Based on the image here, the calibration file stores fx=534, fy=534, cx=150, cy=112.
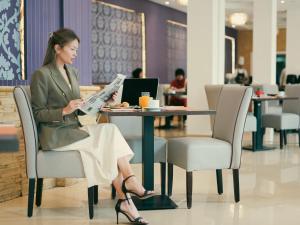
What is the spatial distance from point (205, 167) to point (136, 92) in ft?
3.46

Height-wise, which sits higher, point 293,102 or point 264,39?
point 264,39

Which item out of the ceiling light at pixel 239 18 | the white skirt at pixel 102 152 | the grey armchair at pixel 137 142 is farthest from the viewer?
the ceiling light at pixel 239 18

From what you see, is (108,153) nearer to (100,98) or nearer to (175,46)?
(100,98)

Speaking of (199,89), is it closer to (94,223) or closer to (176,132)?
(176,132)

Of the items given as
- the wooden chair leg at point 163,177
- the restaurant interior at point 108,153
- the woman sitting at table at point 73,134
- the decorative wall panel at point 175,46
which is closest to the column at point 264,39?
the restaurant interior at point 108,153

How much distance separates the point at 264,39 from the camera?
36.8 ft

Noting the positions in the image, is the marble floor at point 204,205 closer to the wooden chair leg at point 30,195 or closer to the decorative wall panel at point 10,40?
the wooden chair leg at point 30,195

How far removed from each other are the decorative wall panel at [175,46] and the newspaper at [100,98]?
1226 centimetres

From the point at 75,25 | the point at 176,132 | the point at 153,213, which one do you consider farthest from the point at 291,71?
the point at 153,213

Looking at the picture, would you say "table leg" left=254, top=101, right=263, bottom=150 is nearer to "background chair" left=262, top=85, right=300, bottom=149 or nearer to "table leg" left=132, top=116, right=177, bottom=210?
"background chair" left=262, top=85, right=300, bottom=149

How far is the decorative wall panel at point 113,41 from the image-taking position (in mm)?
12195

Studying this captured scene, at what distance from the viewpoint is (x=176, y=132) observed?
11.1m

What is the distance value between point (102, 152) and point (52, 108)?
537 millimetres

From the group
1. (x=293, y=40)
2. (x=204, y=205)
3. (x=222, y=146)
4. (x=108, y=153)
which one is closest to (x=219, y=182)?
(x=204, y=205)
